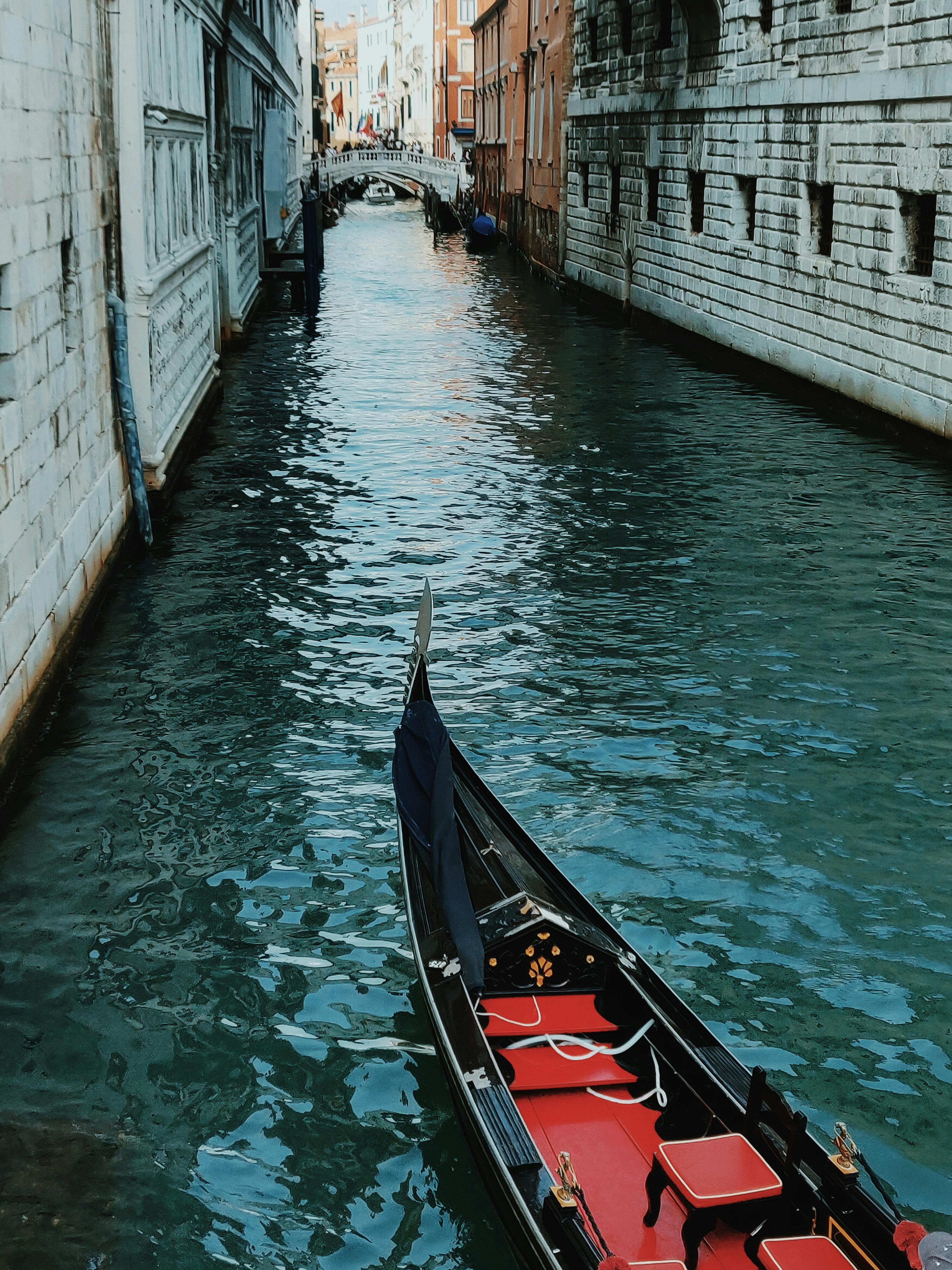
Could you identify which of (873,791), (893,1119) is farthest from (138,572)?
(893,1119)

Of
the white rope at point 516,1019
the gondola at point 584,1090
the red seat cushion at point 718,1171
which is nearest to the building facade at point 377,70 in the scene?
the gondola at point 584,1090

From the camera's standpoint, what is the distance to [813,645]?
838 cm

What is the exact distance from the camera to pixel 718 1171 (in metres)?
3.40

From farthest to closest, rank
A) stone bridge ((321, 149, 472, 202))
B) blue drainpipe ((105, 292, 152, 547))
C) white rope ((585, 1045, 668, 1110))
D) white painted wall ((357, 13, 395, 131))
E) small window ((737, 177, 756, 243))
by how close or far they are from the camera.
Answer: white painted wall ((357, 13, 395, 131)), stone bridge ((321, 149, 472, 202)), small window ((737, 177, 756, 243)), blue drainpipe ((105, 292, 152, 547)), white rope ((585, 1045, 668, 1110))

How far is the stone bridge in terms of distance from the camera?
166 ft

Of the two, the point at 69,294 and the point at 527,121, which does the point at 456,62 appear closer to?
the point at 527,121

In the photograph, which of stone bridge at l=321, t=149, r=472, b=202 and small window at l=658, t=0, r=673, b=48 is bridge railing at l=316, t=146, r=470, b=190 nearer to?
stone bridge at l=321, t=149, r=472, b=202

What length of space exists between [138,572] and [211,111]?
27.4 ft

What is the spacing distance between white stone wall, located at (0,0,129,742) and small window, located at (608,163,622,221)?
1721 centimetres

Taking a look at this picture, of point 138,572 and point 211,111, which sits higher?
point 211,111

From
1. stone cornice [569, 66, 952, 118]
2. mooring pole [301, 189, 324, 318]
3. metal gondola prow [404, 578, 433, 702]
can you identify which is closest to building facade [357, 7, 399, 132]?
mooring pole [301, 189, 324, 318]

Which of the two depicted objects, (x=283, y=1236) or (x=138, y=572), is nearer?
(x=283, y=1236)

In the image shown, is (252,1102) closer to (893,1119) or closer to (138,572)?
(893,1119)

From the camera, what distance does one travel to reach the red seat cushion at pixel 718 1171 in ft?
10.9
